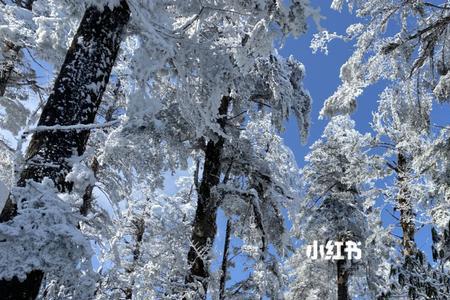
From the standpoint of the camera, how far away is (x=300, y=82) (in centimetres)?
947

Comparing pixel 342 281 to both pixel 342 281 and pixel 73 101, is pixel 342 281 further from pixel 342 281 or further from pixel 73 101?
pixel 73 101

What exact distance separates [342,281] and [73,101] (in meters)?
15.2

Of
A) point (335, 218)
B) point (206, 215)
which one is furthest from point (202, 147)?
point (335, 218)

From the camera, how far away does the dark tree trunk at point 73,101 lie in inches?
137

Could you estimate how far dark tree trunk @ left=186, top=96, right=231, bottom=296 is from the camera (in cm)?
763

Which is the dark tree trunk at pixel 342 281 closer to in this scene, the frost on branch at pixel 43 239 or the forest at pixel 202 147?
the forest at pixel 202 147

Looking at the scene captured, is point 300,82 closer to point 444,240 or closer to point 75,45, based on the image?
point 444,240

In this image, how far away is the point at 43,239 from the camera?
2.98m

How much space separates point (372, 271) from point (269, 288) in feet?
26.3

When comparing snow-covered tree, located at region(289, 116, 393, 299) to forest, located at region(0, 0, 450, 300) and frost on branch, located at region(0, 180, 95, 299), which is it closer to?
forest, located at region(0, 0, 450, 300)

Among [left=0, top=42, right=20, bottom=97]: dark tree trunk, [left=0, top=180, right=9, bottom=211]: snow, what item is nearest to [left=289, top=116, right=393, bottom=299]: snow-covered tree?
[left=0, top=42, right=20, bottom=97]: dark tree trunk

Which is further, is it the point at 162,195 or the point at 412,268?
the point at 162,195

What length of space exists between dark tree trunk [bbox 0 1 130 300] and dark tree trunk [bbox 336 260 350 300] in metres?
14.9

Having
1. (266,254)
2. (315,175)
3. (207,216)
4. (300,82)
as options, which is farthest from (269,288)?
(315,175)
